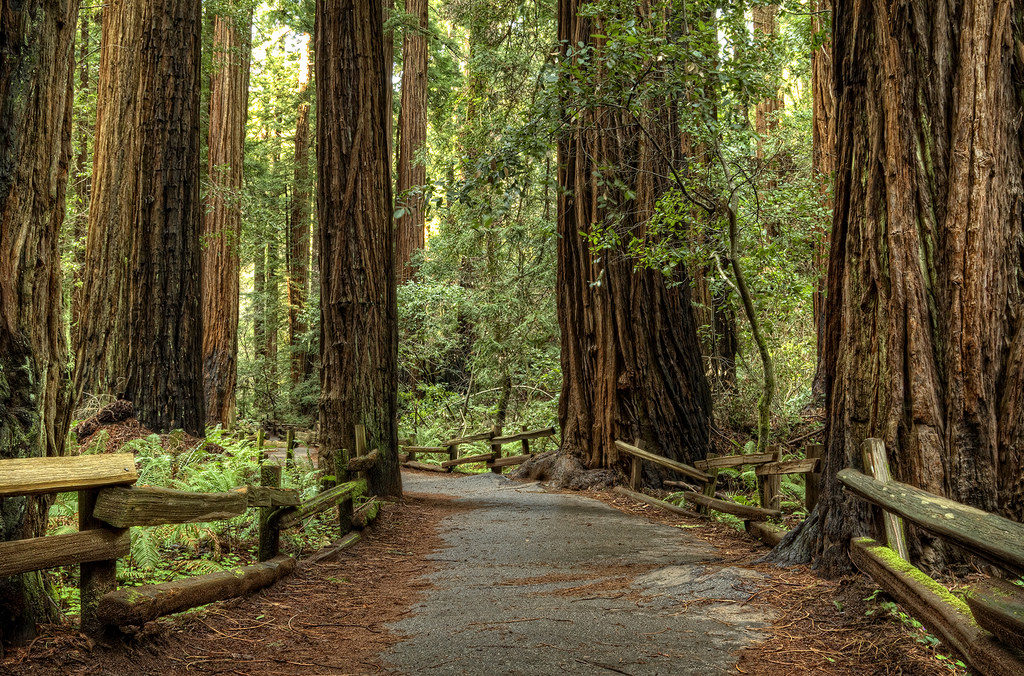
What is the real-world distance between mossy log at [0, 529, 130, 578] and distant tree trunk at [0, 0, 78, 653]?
0.87 ft

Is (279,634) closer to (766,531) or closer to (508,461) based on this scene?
(766,531)

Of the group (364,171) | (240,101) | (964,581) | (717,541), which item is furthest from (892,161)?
(240,101)

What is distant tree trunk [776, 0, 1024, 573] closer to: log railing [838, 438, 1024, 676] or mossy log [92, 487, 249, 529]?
log railing [838, 438, 1024, 676]

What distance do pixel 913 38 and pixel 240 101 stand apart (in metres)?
17.5

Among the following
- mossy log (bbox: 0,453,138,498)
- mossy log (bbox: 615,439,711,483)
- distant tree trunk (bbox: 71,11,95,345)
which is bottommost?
mossy log (bbox: 615,439,711,483)

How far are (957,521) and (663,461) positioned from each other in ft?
22.6

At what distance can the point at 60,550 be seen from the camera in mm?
3406

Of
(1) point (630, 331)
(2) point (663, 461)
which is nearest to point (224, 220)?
(1) point (630, 331)

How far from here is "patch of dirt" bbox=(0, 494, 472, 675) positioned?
3559 mm

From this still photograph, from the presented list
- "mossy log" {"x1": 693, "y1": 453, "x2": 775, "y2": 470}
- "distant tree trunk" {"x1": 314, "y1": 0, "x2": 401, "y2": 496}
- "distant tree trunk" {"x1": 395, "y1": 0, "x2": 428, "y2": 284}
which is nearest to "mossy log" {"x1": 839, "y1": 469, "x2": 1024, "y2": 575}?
"mossy log" {"x1": 693, "y1": 453, "x2": 775, "y2": 470}

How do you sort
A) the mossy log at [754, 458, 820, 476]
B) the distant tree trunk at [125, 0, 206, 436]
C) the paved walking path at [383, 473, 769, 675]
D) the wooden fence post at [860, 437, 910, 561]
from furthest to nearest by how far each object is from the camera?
the distant tree trunk at [125, 0, 206, 436], the mossy log at [754, 458, 820, 476], the wooden fence post at [860, 437, 910, 561], the paved walking path at [383, 473, 769, 675]

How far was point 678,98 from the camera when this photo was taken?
9258mm

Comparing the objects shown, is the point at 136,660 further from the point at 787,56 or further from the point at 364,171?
the point at 787,56

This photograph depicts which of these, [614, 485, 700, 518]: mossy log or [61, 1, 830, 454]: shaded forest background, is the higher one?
[61, 1, 830, 454]: shaded forest background
